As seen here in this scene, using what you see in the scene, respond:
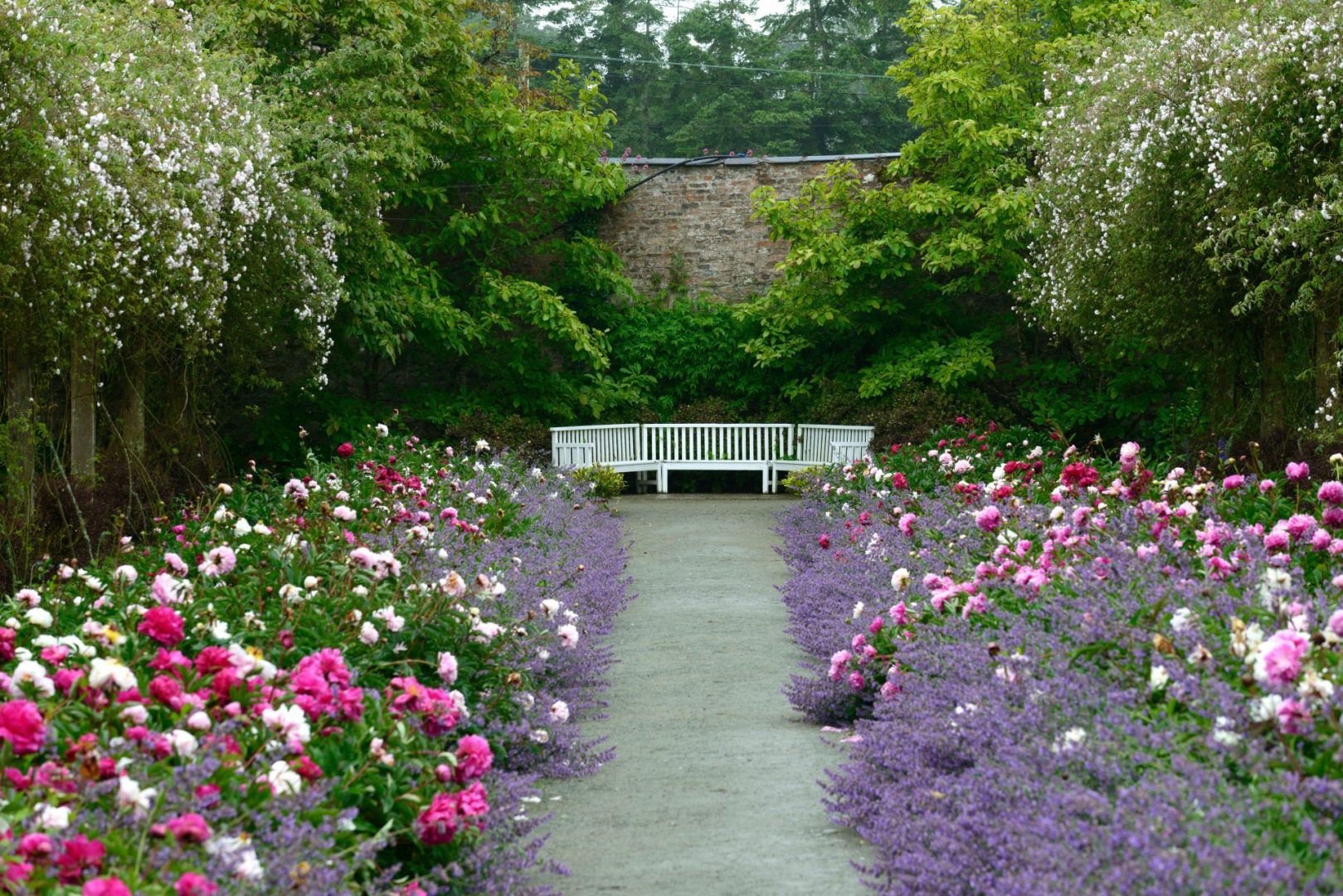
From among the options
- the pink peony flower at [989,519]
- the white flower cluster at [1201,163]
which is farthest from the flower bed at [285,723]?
the white flower cluster at [1201,163]

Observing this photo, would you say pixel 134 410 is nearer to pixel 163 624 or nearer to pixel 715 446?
pixel 715 446

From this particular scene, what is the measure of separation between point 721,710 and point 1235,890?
10.2 feet

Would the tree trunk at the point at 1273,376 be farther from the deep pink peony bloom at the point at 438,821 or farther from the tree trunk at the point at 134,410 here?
the deep pink peony bloom at the point at 438,821

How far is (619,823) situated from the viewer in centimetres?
407

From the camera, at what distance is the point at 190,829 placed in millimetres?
2479

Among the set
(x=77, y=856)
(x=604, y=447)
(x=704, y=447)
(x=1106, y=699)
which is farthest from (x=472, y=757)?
(x=704, y=447)

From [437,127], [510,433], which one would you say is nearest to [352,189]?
[437,127]

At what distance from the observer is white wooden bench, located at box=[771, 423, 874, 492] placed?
49.8 feet

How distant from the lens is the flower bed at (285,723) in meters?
2.69

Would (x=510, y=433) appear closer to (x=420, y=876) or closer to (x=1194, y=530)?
(x=1194, y=530)

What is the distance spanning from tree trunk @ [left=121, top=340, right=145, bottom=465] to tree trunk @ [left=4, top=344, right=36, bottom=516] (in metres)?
1.87

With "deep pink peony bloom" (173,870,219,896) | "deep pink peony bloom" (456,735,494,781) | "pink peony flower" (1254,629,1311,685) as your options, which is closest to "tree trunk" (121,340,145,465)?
"deep pink peony bloom" (456,735,494,781)

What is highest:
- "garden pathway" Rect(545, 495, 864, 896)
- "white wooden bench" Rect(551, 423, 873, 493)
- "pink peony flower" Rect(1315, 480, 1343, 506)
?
"pink peony flower" Rect(1315, 480, 1343, 506)

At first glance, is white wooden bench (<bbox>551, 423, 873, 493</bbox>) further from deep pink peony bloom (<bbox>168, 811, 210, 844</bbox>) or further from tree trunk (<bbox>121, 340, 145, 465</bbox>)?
deep pink peony bloom (<bbox>168, 811, 210, 844</bbox>)
